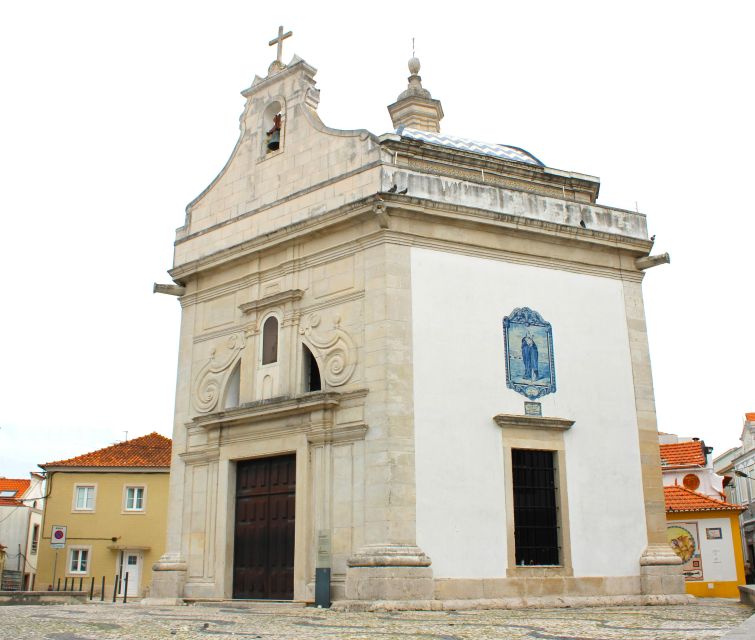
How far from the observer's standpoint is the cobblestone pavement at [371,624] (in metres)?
9.40

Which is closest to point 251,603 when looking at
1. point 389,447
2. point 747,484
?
point 389,447

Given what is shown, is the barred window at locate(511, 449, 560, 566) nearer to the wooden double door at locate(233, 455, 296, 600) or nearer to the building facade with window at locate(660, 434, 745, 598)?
the wooden double door at locate(233, 455, 296, 600)

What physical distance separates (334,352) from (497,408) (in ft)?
10.4

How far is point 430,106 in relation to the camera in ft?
79.7

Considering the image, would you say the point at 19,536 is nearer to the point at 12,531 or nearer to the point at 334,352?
the point at 12,531

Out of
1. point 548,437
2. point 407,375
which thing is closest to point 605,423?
point 548,437

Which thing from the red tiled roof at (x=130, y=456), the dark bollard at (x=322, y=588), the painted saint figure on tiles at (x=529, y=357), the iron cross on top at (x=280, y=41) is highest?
the iron cross on top at (x=280, y=41)

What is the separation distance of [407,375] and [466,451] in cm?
171

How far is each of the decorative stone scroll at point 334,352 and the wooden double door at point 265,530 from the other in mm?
1746

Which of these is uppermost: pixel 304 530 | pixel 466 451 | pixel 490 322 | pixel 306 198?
pixel 306 198

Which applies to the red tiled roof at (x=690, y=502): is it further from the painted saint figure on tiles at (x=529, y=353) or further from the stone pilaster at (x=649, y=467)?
the painted saint figure on tiles at (x=529, y=353)

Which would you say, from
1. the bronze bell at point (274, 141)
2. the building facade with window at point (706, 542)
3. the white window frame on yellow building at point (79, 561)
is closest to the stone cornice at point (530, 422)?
the bronze bell at point (274, 141)

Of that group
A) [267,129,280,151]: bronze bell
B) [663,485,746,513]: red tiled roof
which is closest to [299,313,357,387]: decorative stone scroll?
[267,129,280,151]: bronze bell

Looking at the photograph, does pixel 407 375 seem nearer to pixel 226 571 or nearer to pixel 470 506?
pixel 470 506
